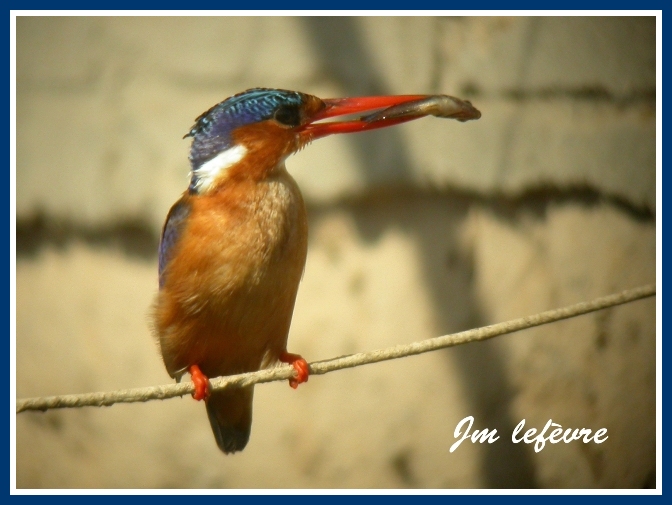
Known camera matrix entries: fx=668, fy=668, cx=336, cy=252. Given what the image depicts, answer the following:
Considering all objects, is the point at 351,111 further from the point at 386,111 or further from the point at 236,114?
the point at 236,114

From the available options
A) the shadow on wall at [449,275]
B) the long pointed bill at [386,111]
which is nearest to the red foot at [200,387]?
the long pointed bill at [386,111]

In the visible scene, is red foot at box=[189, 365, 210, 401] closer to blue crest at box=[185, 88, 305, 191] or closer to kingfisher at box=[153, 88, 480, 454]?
kingfisher at box=[153, 88, 480, 454]

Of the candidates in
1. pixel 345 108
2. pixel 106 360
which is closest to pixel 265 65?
pixel 345 108

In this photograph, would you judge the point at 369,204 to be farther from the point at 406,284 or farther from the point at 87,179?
the point at 87,179

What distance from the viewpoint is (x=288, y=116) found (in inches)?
52.6

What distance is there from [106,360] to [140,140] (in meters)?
0.60

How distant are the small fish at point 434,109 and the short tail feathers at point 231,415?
2.28ft

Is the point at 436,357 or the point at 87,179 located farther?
the point at 436,357

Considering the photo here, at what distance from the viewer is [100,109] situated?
1695 mm

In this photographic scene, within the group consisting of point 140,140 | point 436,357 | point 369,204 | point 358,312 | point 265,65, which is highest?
point 265,65

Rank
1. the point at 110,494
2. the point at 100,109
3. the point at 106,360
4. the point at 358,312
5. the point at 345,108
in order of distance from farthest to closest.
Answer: the point at 358,312 < the point at 106,360 < the point at 100,109 < the point at 110,494 < the point at 345,108

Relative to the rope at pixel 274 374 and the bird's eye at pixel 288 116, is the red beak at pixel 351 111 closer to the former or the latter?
the bird's eye at pixel 288 116

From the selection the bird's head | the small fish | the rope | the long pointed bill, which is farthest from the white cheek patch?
the rope

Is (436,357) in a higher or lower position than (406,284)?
lower
